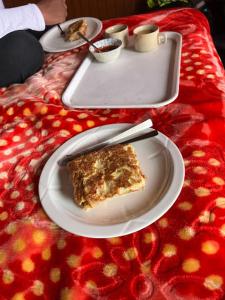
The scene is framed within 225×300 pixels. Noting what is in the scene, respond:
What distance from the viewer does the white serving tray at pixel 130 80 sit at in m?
0.80

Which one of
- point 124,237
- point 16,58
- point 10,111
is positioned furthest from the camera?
point 16,58

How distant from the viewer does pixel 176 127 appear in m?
0.68

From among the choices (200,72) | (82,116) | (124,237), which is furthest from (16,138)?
(200,72)

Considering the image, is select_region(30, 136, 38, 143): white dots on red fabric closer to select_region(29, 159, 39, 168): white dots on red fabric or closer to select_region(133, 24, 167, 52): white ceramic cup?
select_region(29, 159, 39, 168): white dots on red fabric

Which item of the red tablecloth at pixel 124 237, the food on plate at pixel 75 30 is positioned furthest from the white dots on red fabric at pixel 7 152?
the food on plate at pixel 75 30

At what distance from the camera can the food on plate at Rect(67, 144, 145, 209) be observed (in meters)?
0.54

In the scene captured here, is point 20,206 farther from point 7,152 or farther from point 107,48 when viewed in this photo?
point 107,48

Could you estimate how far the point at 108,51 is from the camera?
961mm

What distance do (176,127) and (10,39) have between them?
59 centimetres

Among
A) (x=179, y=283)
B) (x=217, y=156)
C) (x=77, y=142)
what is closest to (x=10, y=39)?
(x=77, y=142)

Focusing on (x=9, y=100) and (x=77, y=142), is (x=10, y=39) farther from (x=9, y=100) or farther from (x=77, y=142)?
(x=77, y=142)

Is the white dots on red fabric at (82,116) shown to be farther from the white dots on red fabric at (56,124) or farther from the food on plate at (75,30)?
the food on plate at (75,30)

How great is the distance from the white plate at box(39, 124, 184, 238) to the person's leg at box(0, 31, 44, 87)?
1.41 ft

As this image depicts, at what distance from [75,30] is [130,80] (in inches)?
16.5
